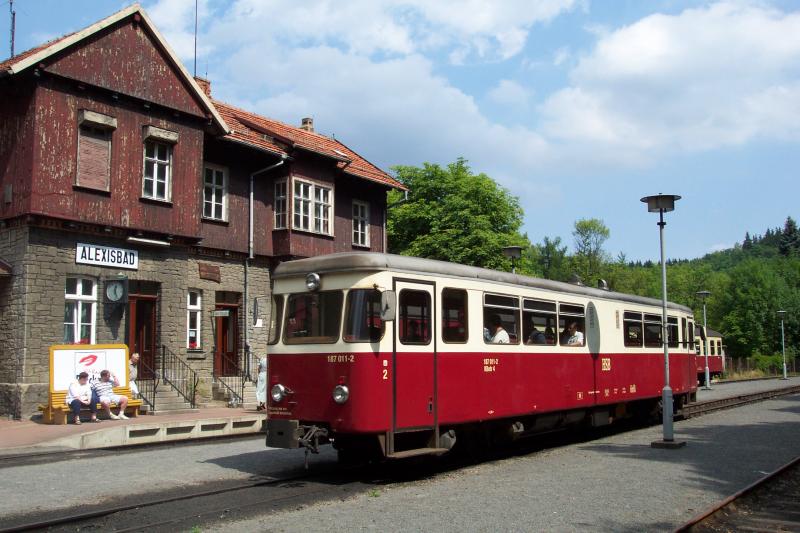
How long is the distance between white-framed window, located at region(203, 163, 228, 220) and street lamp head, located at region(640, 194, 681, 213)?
1321 cm

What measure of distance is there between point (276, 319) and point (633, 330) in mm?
9394

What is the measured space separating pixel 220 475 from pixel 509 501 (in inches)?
173

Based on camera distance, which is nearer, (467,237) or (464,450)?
(464,450)

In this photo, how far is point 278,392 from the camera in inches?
417

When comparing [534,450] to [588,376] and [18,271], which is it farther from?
[18,271]

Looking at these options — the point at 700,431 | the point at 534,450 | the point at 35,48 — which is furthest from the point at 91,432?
the point at 700,431

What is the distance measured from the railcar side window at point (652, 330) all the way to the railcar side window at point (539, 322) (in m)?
5.16

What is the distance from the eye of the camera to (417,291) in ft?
34.6

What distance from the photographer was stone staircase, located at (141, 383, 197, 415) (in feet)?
62.2

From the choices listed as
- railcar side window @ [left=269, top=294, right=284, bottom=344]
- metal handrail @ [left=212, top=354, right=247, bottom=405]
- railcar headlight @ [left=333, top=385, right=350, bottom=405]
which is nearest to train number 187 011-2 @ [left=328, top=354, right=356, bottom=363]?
railcar headlight @ [left=333, top=385, right=350, bottom=405]

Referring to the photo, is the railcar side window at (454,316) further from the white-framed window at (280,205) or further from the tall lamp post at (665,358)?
the white-framed window at (280,205)

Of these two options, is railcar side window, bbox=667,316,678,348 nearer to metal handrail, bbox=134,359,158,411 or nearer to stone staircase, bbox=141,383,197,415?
stone staircase, bbox=141,383,197,415

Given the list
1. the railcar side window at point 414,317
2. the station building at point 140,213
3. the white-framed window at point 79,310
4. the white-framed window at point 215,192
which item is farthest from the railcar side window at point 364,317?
the white-framed window at point 215,192

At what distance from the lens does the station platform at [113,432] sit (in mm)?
13719
